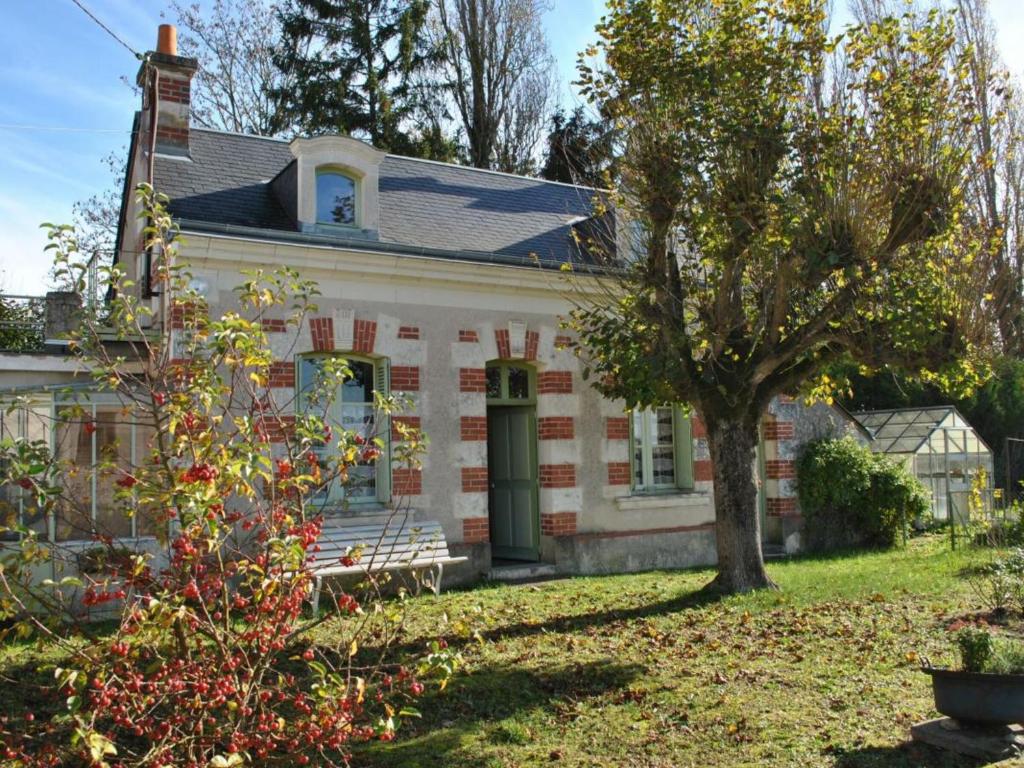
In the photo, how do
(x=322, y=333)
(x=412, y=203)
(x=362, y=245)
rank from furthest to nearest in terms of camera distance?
(x=412, y=203)
(x=362, y=245)
(x=322, y=333)

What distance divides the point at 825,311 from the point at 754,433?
5.29 feet

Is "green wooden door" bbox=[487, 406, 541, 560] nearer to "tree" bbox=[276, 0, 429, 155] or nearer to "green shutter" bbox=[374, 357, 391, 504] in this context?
"green shutter" bbox=[374, 357, 391, 504]

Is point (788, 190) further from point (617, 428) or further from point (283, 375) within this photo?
point (283, 375)

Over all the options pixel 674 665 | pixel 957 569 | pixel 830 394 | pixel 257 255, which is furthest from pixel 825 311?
pixel 257 255

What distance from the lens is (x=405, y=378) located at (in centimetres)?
1129

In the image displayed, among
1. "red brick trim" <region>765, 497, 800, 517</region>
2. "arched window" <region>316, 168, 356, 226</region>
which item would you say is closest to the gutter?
"arched window" <region>316, 168, 356, 226</region>

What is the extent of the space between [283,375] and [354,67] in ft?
51.1

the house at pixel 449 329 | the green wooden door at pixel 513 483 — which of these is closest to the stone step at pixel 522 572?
the house at pixel 449 329

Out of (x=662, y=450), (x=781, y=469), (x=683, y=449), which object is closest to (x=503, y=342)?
(x=662, y=450)

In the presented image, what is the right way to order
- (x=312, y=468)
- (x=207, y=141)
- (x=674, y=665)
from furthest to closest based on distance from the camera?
(x=207, y=141)
(x=674, y=665)
(x=312, y=468)

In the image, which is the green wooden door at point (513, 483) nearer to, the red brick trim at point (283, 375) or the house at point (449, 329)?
the house at point (449, 329)

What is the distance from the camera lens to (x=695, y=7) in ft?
29.5

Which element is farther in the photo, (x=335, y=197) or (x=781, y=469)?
(x=781, y=469)

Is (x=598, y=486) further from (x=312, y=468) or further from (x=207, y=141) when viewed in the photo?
(x=312, y=468)
